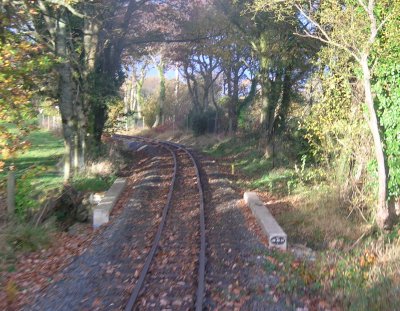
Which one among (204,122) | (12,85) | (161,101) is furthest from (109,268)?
(161,101)

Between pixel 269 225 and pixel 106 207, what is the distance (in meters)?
4.55

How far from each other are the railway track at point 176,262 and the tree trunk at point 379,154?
3.80m

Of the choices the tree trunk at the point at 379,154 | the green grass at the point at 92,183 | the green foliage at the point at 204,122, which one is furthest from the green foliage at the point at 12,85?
the green foliage at the point at 204,122

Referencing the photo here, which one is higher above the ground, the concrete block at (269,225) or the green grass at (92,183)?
the concrete block at (269,225)

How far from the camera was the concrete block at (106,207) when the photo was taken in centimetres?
1232

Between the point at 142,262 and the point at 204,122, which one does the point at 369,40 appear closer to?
the point at 142,262

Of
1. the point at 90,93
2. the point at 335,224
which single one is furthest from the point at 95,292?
the point at 90,93

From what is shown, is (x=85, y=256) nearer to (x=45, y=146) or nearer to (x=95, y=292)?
(x=95, y=292)

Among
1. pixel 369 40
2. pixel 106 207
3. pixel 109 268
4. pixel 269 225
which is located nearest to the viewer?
pixel 109 268

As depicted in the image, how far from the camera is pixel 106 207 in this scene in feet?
42.9

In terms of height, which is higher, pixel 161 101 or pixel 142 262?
pixel 161 101

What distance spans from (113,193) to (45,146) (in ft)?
63.7

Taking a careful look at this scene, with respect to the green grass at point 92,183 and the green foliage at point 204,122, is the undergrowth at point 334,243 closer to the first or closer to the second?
the green grass at point 92,183

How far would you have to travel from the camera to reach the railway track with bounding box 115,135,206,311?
7.12 m
